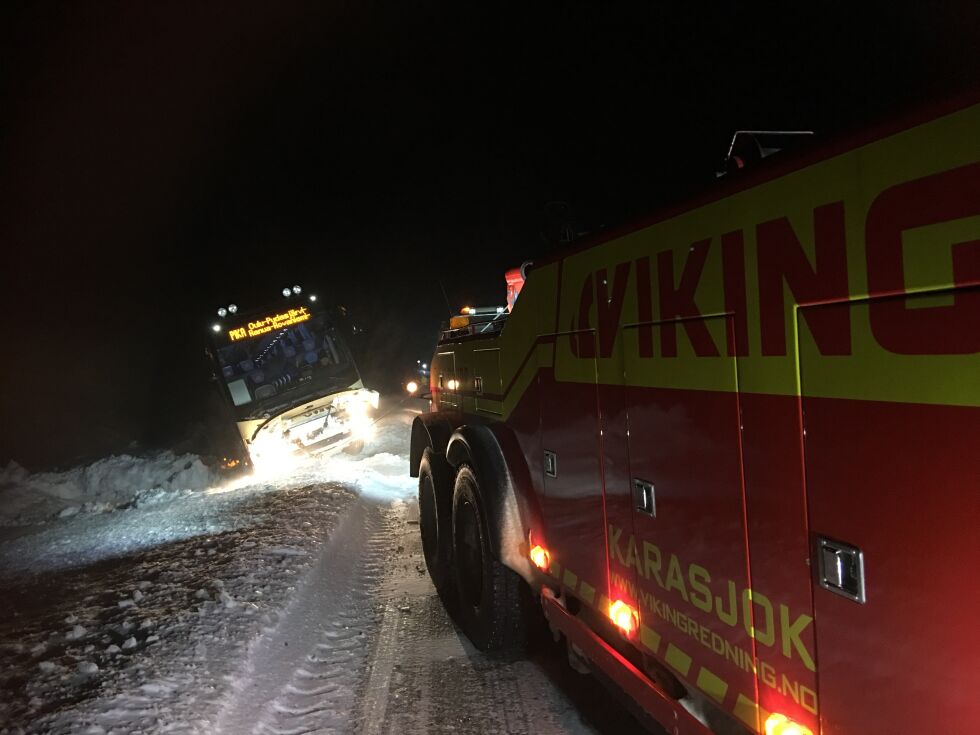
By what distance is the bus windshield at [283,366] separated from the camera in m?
13.0

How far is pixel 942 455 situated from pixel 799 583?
0.57 metres

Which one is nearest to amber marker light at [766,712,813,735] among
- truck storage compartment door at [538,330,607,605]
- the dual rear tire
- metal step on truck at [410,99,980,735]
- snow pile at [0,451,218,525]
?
metal step on truck at [410,99,980,735]

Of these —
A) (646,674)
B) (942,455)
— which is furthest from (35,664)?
(942,455)

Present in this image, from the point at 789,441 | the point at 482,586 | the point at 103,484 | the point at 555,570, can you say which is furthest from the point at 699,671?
the point at 103,484

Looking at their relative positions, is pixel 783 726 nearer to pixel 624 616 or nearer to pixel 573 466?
pixel 624 616

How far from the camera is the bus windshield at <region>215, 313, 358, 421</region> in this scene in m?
13.0

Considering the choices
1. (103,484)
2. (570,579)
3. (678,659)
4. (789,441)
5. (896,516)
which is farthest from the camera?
(103,484)

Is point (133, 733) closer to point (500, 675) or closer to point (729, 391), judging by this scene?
point (500, 675)

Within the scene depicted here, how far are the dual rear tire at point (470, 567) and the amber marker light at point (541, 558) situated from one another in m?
0.48

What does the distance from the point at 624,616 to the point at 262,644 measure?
3121 mm

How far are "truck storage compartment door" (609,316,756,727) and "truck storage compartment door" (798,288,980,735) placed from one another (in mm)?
279

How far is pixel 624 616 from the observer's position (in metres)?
2.76

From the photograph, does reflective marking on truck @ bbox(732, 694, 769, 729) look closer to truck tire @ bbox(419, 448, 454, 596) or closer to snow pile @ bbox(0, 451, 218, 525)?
truck tire @ bbox(419, 448, 454, 596)

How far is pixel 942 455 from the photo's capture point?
1.32 m
